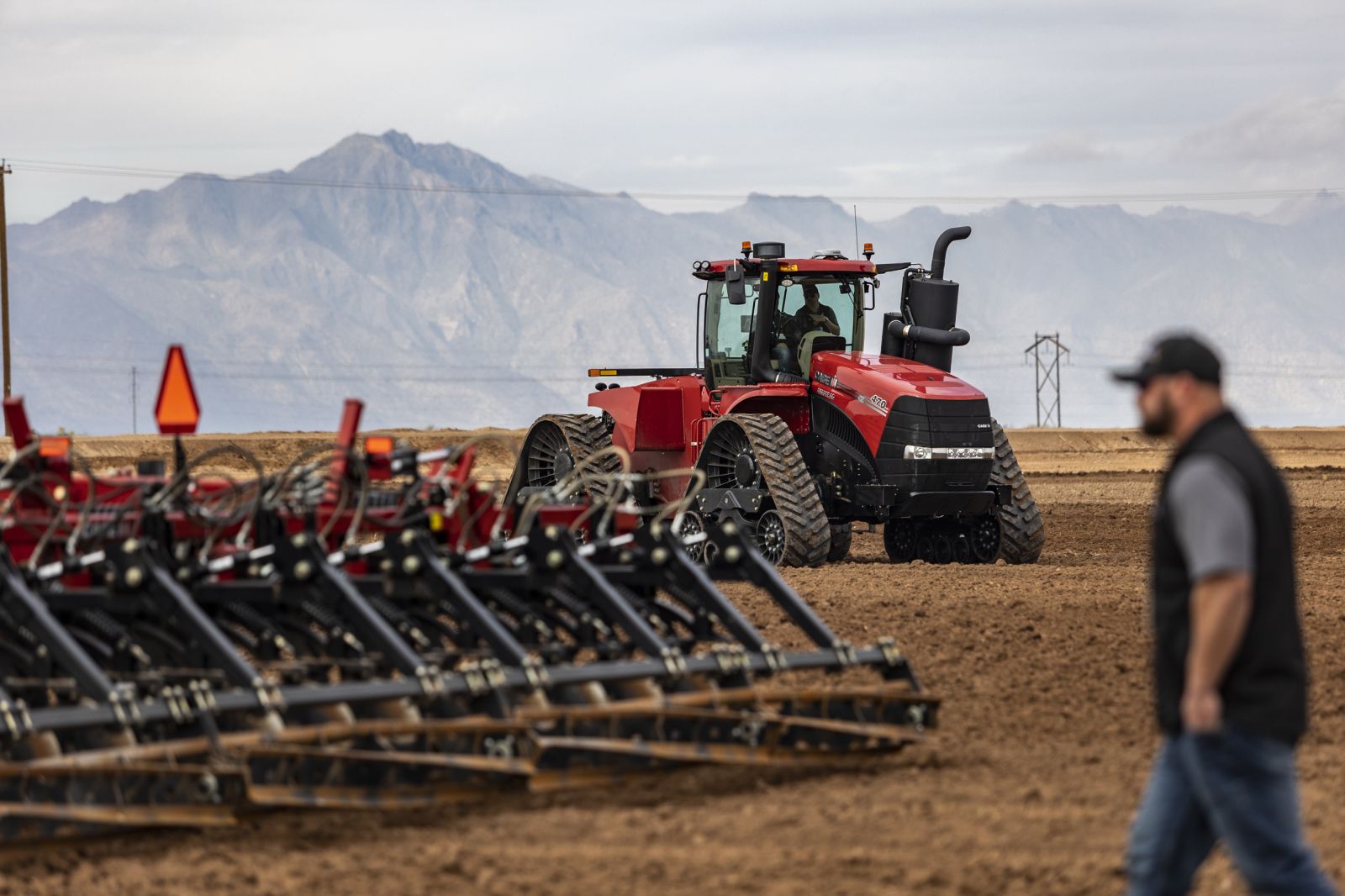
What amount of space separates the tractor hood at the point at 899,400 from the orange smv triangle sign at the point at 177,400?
7886 mm

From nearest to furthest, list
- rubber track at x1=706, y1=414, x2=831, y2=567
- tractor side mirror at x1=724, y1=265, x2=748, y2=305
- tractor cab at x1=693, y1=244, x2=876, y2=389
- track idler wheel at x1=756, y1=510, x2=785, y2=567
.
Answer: rubber track at x1=706, y1=414, x2=831, y2=567 < track idler wheel at x1=756, y1=510, x2=785, y2=567 < tractor side mirror at x1=724, y1=265, x2=748, y2=305 < tractor cab at x1=693, y1=244, x2=876, y2=389

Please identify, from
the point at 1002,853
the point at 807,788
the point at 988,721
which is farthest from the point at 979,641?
the point at 1002,853

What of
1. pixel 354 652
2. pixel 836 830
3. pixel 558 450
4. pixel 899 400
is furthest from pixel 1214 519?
pixel 558 450

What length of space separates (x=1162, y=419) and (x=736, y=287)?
445 inches

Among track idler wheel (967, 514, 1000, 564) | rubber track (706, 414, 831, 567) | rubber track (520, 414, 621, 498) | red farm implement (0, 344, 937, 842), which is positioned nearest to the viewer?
red farm implement (0, 344, 937, 842)

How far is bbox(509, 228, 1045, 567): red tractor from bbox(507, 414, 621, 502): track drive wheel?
3cm

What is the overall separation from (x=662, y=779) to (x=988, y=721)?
234 centimetres

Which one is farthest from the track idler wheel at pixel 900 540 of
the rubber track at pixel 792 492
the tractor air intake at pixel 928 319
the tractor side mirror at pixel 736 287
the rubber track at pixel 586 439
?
the tractor side mirror at pixel 736 287

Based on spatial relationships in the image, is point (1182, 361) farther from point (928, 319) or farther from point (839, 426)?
point (928, 319)

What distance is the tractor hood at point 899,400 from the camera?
15.6 metres

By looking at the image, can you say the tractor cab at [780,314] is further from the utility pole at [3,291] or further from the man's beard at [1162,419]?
the utility pole at [3,291]

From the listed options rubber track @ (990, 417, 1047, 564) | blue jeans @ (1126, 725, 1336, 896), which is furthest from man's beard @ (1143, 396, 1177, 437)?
rubber track @ (990, 417, 1047, 564)

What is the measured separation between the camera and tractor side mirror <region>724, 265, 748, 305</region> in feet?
52.6

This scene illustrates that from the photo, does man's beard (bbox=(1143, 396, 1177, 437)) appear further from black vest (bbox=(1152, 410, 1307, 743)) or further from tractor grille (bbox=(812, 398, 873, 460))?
tractor grille (bbox=(812, 398, 873, 460))
